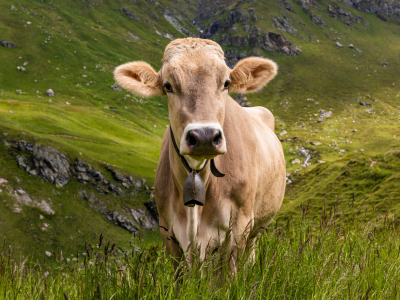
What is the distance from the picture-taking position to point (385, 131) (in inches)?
4749

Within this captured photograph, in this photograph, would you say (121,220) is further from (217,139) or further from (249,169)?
(217,139)

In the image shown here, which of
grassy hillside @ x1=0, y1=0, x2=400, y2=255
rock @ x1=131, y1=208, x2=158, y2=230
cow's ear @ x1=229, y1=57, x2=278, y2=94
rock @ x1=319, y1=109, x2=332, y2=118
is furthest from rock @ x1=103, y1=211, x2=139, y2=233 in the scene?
rock @ x1=319, y1=109, x2=332, y2=118

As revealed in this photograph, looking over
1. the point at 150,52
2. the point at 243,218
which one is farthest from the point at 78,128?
the point at 150,52

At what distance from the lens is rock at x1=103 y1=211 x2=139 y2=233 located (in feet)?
136

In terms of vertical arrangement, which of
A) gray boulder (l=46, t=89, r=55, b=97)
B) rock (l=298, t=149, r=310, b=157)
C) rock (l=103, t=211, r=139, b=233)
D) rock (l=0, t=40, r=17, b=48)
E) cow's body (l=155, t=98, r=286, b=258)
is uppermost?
cow's body (l=155, t=98, r=286, b=258)

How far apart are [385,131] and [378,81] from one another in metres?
74.6

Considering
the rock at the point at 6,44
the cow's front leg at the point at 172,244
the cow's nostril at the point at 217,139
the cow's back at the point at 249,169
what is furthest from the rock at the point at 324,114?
the cow's nostril at the point at 217,139

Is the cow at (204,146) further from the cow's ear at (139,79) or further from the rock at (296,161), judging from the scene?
the rock at (296,161)

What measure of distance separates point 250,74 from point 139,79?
197 centimetres

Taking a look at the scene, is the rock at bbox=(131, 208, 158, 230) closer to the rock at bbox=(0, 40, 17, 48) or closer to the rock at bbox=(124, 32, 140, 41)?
the rock at bbox=(0, 40, 17, 48)

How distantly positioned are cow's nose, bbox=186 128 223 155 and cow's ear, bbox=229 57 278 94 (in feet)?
5.83

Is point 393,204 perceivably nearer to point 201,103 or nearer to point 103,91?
point 201,103

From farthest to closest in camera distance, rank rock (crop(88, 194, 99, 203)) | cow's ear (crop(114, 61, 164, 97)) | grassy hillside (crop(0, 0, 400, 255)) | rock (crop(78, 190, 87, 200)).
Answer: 1. rock (crop(78, 190, 87, 200))
2. rock (crop(88, 194, 99, 203))
3. grassy hillside (crop(0, 0, 400, 255))
4. cow's ear (crop(114, 61, 164, 97))

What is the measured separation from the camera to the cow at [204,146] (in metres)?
4.23
